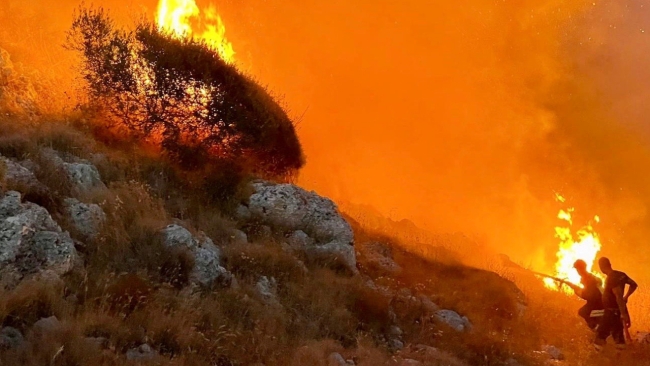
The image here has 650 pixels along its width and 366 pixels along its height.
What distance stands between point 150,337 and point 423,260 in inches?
348

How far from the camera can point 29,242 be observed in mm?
5938

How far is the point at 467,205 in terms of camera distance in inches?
2147

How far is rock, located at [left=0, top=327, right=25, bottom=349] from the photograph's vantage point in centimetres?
464

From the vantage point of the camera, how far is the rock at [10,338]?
4.64m

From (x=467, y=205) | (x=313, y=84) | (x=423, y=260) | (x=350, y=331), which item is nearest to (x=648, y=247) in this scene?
(x=467, y=205)

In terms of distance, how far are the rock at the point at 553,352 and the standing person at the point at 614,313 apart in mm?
1216

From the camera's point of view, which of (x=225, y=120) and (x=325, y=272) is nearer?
(x=325, y=272)

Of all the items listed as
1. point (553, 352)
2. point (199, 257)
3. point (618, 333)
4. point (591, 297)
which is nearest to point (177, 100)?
point (199, 257)

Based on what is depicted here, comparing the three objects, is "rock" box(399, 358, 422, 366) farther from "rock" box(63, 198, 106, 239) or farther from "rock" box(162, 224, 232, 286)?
"rock" box(63, 198, 106, 239)

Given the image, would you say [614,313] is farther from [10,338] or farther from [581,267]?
[10,338]

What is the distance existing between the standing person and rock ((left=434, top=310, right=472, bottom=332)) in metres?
2.91

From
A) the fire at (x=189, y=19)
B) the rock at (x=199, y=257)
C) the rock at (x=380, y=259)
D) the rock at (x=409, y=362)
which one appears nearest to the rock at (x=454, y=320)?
the rock at (x=380, y=259)

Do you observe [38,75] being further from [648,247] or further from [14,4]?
[648,247]

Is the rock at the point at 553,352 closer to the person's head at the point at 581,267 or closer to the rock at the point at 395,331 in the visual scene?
the person's head at the point at 581,267
